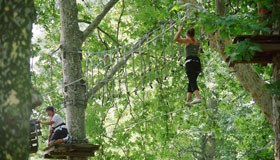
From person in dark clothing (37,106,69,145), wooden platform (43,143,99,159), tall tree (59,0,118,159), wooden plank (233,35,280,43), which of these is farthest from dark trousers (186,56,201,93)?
tall tree (59,0,118,159)

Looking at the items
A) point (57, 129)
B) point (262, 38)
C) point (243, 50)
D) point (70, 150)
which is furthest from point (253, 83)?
point (57, 129)

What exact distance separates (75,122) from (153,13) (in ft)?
11.5

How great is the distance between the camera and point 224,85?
41.0ft

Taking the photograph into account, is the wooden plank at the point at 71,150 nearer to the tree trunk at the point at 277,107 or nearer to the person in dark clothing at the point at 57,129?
the person in dark clothing at the point at 57,129

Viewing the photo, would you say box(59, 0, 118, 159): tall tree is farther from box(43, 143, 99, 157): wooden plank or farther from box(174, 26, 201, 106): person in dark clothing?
Answer: box(174, 26, 201, 106): person in dark clothing

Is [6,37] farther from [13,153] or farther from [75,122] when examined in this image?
[75,122]

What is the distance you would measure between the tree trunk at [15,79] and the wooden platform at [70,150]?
508 centimetres

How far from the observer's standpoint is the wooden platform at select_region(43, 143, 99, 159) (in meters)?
9.19

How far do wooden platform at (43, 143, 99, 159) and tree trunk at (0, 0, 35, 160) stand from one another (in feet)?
16.7

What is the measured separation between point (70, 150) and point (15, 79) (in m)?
5.39

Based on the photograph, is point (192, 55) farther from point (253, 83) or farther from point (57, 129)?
point (57, 129)

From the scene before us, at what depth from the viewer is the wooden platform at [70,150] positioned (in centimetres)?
919

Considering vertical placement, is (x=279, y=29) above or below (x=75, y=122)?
above

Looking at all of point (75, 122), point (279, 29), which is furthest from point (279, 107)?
point (75, 122)
